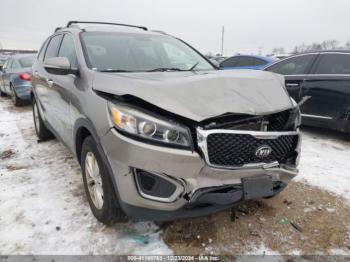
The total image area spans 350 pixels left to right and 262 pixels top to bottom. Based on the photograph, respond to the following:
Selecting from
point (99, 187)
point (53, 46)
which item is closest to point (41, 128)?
point (53, 46)

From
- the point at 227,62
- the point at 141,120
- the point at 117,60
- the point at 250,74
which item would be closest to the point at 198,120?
the point at 141,120

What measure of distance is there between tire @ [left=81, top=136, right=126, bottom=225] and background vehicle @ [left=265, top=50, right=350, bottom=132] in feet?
12.8

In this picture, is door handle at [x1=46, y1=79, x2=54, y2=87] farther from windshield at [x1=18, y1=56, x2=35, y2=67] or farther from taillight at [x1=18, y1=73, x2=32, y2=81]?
windshield at [x1=18, y1=56, x2=35, y2=67]

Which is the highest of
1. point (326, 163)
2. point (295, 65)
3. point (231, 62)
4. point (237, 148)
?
point (295, 65)

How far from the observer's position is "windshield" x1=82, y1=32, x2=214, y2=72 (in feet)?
→ 9.41

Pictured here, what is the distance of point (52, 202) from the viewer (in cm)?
297

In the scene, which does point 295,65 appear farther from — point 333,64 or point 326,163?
point 326,163

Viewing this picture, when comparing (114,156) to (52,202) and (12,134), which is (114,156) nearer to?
(52,202)

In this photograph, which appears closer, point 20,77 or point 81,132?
point 81,132

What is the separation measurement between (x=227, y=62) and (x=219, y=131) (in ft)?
26.3

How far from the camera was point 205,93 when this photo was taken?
6.87 feet

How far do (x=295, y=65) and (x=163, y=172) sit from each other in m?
4.59

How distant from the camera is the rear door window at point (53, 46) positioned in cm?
390

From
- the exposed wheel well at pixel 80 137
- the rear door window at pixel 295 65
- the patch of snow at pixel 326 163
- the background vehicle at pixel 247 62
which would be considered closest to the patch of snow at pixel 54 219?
the exposed wheel well at pixel 80 137
